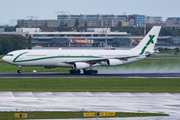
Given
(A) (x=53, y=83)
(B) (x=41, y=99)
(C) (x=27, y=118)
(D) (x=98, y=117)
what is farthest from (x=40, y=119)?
(A) (x=53, y=83)

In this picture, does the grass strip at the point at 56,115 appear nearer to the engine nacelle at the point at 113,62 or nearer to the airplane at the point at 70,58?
the airplane at the point at 70,58

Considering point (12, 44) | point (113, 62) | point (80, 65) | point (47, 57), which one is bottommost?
point (12, 44)

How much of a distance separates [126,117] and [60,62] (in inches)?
1423

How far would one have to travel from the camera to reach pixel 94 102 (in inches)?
1293

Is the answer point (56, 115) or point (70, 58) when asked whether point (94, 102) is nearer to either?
point (56, 115)

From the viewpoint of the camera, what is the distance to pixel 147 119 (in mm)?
25797

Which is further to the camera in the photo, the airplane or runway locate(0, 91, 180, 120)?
the airplane

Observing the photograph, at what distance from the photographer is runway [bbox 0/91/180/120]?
29.4 m

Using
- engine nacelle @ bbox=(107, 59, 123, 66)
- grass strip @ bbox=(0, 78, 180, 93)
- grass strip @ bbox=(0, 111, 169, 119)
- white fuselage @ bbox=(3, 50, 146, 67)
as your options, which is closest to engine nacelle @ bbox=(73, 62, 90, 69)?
white fuselage @ bbox=(3, 50, 146, 67)

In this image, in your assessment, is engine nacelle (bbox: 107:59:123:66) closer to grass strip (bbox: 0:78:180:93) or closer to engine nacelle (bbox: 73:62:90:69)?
engine nacelle (bbox: 73:62:90:69)

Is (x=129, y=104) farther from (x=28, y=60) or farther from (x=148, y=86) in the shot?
(x=28, y=60)

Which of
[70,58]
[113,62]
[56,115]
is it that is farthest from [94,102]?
[113,62]

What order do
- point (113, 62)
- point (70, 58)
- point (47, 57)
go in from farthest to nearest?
point (113, 62), point (70, 58), point (47, 57)

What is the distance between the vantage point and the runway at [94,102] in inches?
1156
